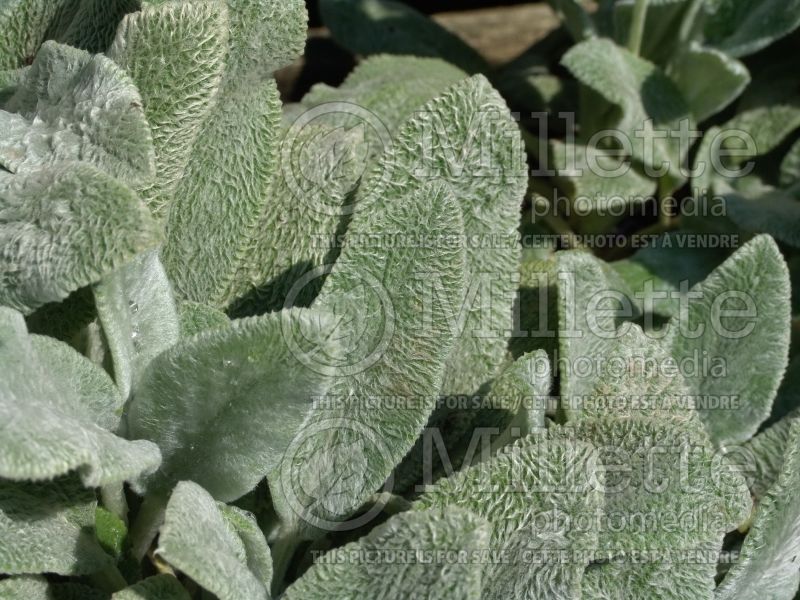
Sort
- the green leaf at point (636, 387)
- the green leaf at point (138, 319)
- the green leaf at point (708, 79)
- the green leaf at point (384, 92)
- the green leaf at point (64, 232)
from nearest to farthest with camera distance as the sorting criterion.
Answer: the green leaf at point (64, 232), the green leaf at point (138, 319), the green leaf at point (636, 387), the green leaf at point (384, 92), the green leaf at point (708, 79)

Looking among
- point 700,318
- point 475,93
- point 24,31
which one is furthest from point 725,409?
point 24,31

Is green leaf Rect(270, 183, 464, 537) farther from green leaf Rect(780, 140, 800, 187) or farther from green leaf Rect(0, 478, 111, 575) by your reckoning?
green leaf Rect(780, 140, 800, 187)

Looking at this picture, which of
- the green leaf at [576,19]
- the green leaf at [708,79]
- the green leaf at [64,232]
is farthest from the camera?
the green leaf at [576,19]

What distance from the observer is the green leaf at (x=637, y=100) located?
159 cm

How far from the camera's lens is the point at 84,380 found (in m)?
0.92

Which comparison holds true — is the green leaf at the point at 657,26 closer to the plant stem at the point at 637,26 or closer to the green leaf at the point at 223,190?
the plant stem at the point at 637,26

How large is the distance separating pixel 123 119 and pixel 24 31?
0.42 metres

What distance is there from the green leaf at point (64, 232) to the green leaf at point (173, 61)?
0.13 metres

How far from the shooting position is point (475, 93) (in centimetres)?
106

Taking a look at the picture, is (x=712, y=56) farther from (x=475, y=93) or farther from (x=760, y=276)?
(x=475, y=93)

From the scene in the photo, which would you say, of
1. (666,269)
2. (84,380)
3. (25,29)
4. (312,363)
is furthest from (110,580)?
(666,269)

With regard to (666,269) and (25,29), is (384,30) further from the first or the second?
(25,29)
